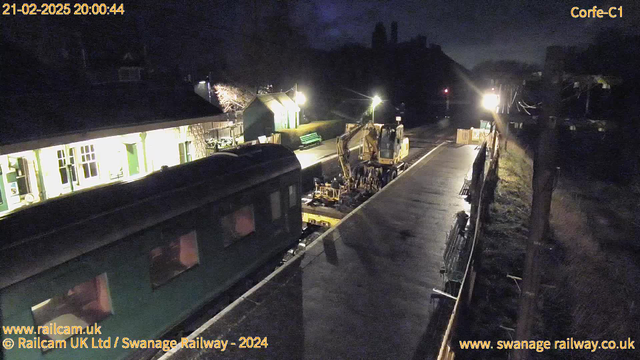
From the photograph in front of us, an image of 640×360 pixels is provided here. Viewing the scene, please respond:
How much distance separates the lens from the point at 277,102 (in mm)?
30234

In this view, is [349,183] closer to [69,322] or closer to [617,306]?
[617,306]

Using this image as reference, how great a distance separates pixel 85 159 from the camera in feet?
47.8

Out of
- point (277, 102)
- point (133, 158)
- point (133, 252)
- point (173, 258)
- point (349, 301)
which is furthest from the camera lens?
point (277, 102)

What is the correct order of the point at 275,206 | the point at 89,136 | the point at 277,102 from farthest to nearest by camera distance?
the point at 277,102
the point at 89,136
the point at 275,206

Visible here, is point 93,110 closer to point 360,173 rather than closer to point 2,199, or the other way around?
point 2,199

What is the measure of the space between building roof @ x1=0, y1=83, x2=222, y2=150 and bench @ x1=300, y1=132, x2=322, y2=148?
1069 cm

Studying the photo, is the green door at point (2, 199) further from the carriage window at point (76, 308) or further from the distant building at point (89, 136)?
the carriage window at point (76, 308)

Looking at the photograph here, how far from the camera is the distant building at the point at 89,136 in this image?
1205 centimetres

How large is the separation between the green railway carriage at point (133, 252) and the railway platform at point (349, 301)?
3.84ft

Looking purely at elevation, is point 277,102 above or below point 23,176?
above

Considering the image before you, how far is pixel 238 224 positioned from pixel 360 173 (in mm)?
10975

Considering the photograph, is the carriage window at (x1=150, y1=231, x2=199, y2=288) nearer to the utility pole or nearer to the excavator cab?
the utility pole

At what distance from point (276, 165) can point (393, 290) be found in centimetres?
514

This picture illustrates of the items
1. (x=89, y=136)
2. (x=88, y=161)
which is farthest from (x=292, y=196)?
(x=88, y=161)
